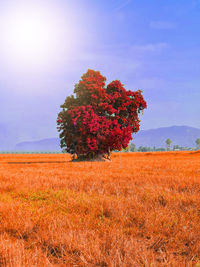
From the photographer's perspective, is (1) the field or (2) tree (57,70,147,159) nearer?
(1) the field

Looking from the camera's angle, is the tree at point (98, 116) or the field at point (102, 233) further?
the tree at point (98, 116)

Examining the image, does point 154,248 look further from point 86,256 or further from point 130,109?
point 130,109

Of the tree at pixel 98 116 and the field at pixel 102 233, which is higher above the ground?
the tree at pixel 98 116

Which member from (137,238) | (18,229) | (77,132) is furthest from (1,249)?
(77,132)

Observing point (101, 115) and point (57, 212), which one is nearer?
point (57, 212)

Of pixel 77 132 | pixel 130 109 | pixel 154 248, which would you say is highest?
pixel 130 109

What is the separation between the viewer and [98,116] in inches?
1146

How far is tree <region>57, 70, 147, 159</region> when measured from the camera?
28.5 metres

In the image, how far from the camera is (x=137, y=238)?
13.6 feet

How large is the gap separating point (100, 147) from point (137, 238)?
26197 mm

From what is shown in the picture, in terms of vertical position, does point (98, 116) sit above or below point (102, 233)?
above

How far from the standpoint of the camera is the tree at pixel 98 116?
93.4 feet

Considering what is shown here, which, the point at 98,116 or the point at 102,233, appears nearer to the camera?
the point at 102,233

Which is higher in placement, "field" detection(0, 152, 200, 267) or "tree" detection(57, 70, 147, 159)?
"tree" detection(57, 70, 147, 159)
